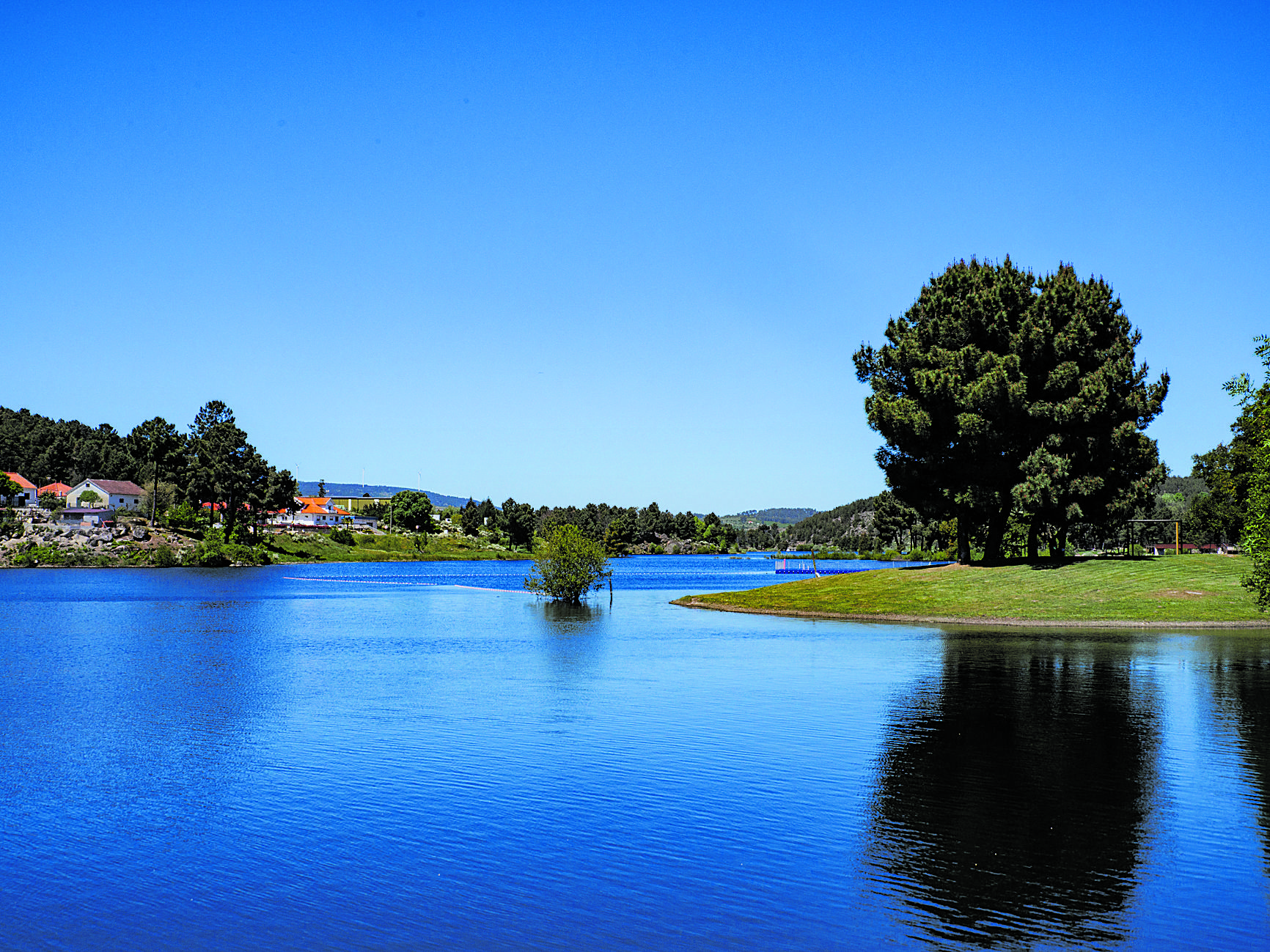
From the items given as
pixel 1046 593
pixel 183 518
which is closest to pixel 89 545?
pixel 183 518

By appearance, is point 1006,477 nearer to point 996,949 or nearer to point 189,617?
point 189,617

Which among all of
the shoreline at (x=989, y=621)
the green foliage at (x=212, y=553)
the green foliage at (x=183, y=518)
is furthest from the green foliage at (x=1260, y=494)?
the green foliage at (x=183, y=518)

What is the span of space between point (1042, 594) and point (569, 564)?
3736 cm

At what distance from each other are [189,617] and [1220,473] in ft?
336

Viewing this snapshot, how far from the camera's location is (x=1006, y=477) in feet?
239

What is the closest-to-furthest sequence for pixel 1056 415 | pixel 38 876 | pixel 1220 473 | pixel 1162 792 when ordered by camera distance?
pixel 38 876
pixel 1162 792
pixel 1056 415
pixel 1220 473

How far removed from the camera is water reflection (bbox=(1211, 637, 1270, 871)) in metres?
19.8

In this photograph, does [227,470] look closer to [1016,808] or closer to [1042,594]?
[1042,594]

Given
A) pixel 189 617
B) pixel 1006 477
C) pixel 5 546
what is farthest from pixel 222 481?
pixel 1006 477

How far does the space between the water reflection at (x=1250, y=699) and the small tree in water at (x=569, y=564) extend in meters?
47.8

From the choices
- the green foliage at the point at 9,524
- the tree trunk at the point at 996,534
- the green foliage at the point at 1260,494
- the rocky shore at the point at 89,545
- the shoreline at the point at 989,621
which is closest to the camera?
the green foliage at the point at 1260,494

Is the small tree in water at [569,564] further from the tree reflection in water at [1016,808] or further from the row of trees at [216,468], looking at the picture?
the row of trees at [216,468]

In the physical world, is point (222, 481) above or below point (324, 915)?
above

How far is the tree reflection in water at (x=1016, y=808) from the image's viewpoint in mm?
13383
